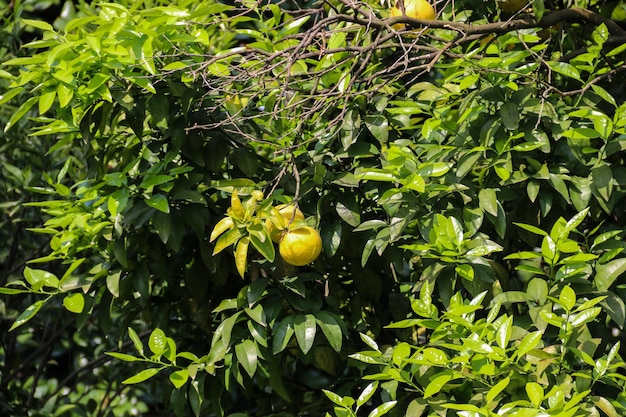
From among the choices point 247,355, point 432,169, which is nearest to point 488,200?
point 432,169

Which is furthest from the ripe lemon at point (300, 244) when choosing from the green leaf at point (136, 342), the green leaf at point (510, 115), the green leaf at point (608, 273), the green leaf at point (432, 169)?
the green leaf at point (608, 273)

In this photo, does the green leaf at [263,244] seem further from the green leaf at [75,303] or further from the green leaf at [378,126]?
the green leaf at [75,303]

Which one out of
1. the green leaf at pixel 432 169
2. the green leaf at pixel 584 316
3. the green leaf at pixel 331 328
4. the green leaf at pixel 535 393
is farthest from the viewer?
the green leaf at pixel 331 328

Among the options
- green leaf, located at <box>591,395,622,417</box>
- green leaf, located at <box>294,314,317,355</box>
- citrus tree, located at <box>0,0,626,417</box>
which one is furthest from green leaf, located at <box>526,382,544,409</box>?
green leaf, located at <box>294,314,317,355</box>

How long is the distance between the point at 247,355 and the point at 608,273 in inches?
30.5

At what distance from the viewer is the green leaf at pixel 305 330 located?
6.32ft

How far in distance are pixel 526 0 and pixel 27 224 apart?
6.71 ft

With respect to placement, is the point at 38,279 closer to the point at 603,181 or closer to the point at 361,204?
the point at 361,204

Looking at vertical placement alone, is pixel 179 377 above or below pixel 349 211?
below

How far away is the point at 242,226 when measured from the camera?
1811 millimetres

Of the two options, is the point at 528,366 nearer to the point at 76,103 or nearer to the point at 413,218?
the point at 413,218

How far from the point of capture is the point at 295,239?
1852 millimetres

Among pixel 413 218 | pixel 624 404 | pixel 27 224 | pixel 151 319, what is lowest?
pixel 27 224

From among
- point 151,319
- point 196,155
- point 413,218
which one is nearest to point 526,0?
point 413,218
